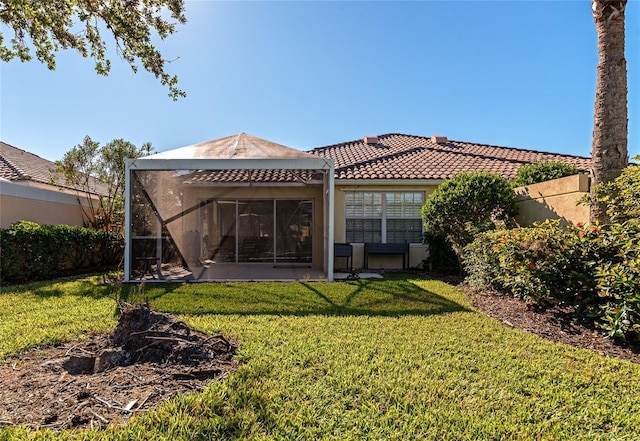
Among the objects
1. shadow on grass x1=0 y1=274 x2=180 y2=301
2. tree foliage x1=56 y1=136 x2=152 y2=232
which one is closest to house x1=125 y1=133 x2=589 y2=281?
shadow on grass x1=0 y1=274 x2=180 y2=301

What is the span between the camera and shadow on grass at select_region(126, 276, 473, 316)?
6.19 meters

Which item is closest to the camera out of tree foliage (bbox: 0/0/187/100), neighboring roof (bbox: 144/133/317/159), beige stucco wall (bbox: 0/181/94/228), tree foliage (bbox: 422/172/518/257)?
tree foliage (bbox: 0/0/187/100)

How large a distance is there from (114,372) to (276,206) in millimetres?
10174

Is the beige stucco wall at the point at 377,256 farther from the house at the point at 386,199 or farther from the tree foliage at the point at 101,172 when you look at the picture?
the tree foliage at the point at 101,172

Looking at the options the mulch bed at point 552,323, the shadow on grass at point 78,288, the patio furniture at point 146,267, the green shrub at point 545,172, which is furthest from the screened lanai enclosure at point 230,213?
the green shrub at point 545,172

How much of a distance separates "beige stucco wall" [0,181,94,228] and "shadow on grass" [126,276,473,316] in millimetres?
5879

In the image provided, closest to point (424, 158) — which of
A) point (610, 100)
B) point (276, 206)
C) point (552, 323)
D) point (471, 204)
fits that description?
point (471, 204)

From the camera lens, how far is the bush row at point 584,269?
4.26 meters

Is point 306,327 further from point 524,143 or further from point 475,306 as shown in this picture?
point 524,143

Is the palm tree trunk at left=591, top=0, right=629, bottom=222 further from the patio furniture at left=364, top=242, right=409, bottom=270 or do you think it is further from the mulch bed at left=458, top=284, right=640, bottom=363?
the patio furniture at left=364, top=242, right=409, bottom=270

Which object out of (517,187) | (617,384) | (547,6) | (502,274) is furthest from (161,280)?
(547,6)

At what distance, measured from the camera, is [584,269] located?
5.05 meters

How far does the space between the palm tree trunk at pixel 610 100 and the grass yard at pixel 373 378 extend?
138 inches

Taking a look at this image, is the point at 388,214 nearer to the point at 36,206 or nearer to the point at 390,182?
the point at 390,182
